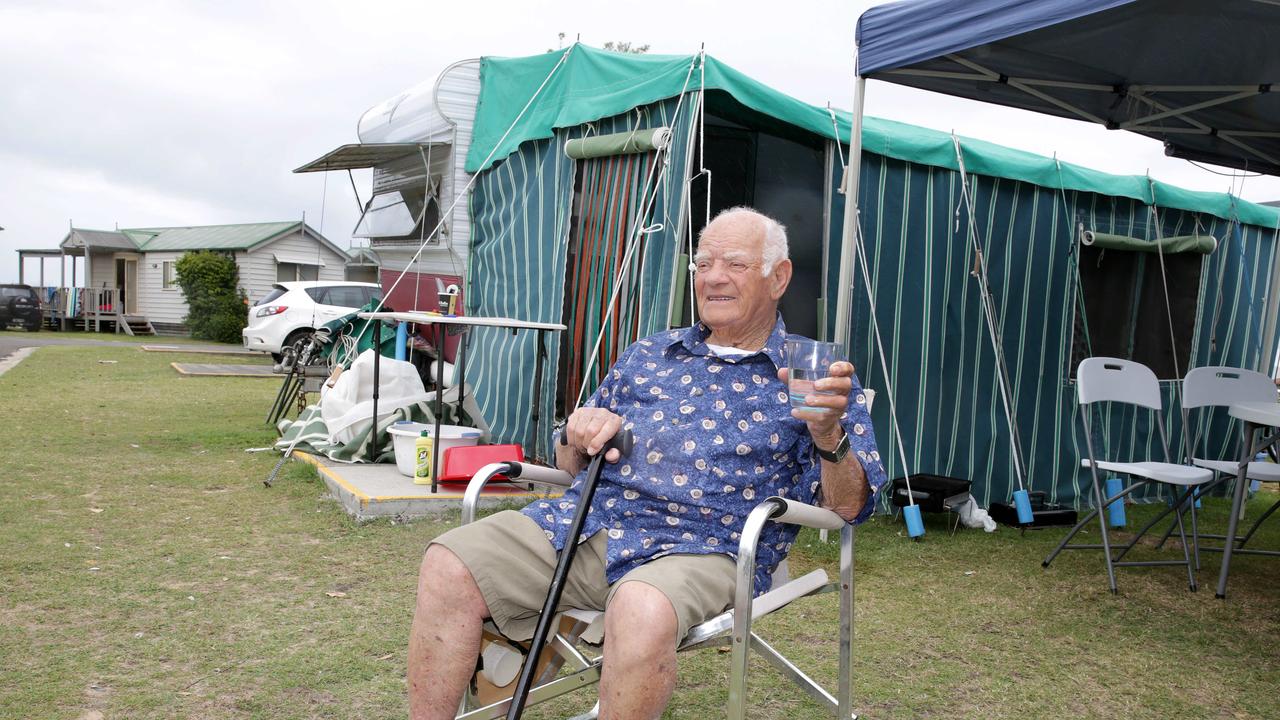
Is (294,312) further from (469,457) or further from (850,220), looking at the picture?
(850,220)

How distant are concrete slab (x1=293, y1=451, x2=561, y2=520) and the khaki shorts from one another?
233cm

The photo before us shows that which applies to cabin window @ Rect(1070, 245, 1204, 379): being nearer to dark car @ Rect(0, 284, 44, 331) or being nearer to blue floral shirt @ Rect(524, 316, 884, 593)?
blue floral shirt @ Rect(524, 316, 884, 593)

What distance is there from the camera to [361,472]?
15.7 feet

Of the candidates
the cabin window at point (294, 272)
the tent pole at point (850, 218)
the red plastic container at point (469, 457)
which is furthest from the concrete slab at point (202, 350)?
the tent pole at point (850, 218)

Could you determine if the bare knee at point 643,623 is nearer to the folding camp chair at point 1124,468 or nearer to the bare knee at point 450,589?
the bare knee at point 450,589

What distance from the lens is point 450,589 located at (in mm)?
1772

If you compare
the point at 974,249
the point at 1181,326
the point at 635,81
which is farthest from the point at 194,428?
the point at 1181,326

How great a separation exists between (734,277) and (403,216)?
→ 16.9 ft

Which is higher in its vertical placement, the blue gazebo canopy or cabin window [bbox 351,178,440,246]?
the blue gazebo canopy

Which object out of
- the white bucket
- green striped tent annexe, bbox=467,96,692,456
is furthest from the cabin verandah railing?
the white bucket

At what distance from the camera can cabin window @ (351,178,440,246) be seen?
6301 mm

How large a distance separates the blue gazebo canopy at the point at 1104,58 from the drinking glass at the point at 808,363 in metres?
1.99

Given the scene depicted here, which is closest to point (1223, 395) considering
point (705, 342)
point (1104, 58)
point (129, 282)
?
point (1104, 58)

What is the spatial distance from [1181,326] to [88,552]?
21.0 ft
